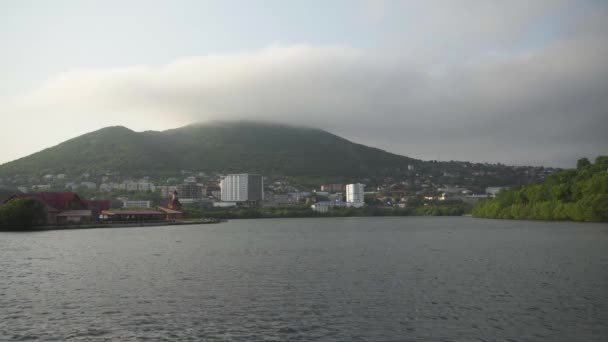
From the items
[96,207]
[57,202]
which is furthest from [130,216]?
[57,202]

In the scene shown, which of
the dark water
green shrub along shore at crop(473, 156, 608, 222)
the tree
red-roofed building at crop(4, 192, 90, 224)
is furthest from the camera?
the tree

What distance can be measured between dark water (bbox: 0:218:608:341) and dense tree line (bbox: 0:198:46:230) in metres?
50.7

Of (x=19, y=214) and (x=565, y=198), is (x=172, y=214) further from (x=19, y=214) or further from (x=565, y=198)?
(x=565, y=198)

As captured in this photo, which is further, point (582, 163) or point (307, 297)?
point (582, 163)

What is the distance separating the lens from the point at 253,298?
27.4 m

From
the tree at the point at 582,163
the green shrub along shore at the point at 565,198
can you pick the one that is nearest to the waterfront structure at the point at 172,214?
the green shrub along shore at the point at 565,198

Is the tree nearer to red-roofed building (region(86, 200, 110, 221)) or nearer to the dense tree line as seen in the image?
red-roofed building (region(86, 200, 110, 221))

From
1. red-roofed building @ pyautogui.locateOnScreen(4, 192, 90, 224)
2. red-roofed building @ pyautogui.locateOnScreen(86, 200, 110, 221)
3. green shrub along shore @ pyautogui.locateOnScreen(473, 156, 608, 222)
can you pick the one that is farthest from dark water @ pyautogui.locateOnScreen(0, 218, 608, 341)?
red-roofed building @ pyautogui.locateOnScreen(86, 200, 110, 221)

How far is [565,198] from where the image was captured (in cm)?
12381

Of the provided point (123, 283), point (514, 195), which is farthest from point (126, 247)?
point (514, 195)

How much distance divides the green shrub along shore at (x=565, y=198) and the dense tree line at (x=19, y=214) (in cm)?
10714

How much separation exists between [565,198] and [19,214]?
117112 mm

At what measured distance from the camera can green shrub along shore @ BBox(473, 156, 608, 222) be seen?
10553cm

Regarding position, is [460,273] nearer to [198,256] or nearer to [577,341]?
[577,341]
